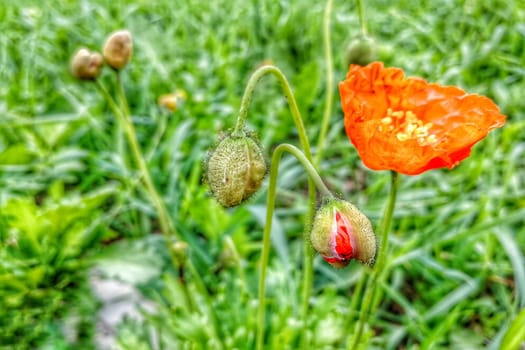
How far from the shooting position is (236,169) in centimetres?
67

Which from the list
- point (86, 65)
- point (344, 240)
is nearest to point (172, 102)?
point (86, 65)

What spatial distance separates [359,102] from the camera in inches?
Result: 30.9

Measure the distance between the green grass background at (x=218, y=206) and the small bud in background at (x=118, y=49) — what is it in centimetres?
25

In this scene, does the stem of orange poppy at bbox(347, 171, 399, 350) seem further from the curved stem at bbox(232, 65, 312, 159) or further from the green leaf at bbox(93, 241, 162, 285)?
the green leaf at bbox(93, 241, 162, 285)

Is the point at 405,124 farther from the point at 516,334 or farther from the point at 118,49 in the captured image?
the point at 118,49

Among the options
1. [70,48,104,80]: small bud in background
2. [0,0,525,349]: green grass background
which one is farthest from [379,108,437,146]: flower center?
[70,48,104,80]: small bud in background

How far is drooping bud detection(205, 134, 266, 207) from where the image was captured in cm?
67

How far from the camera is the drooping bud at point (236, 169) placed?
0.67m

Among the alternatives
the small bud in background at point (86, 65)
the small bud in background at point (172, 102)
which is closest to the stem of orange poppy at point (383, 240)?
the small bud in background at point (86, 65)

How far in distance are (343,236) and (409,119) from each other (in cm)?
34

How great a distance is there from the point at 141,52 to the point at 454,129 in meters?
1.41

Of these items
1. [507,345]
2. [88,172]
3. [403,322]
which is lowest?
[403,322]

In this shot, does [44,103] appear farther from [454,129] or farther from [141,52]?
[454,129]

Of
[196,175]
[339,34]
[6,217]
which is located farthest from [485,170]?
[6,217]
